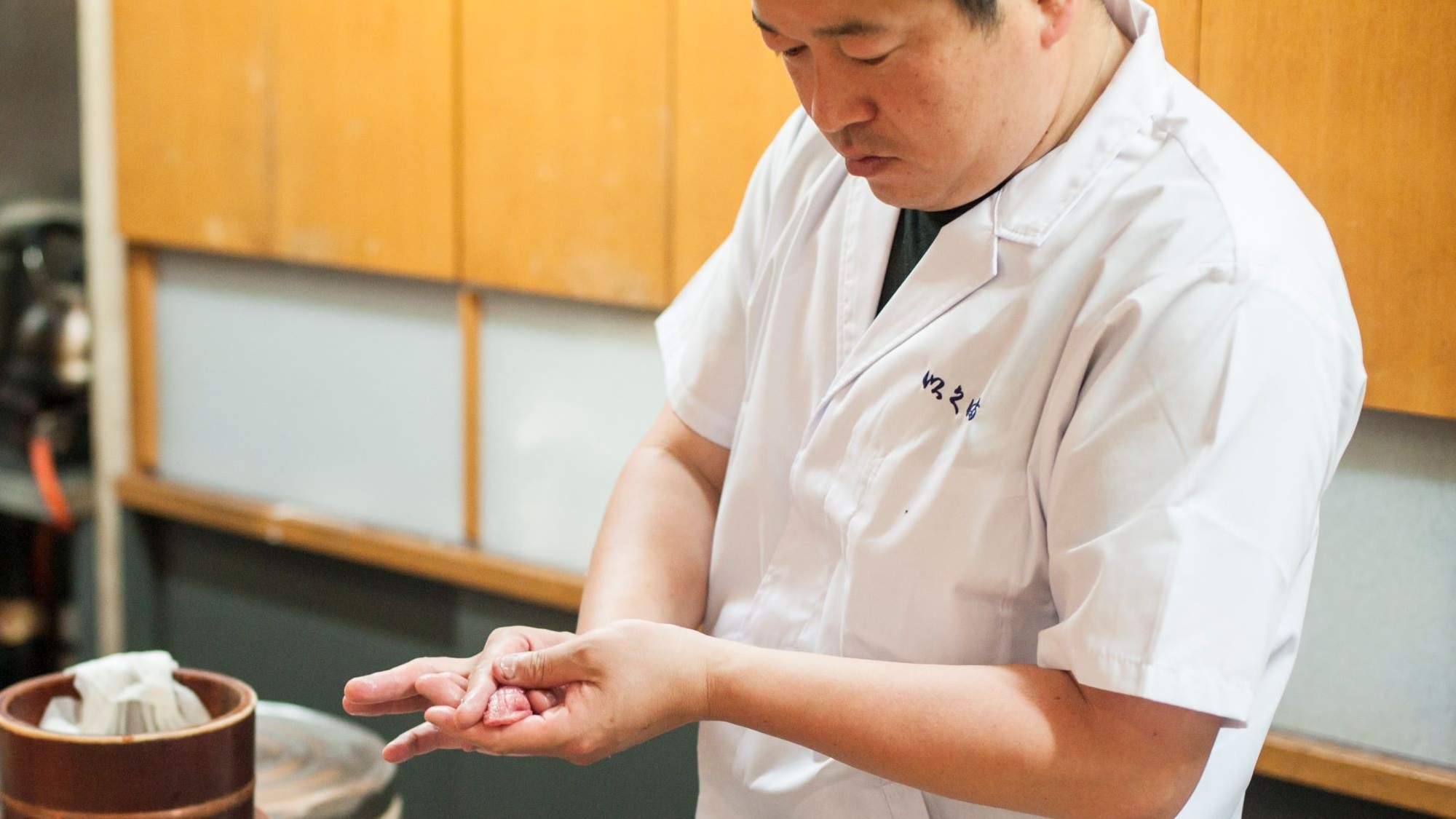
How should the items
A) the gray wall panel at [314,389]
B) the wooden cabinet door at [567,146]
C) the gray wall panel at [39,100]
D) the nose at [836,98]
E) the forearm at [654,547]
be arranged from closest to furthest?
1. the nose at [836,98]
2. the forearm at [654,547]
3. the wooden cabinet door at [567,146]
4. the gray wall panel at [314,389]
5. the gray wall panel at [39,100]

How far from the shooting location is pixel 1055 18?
1020 millimetres

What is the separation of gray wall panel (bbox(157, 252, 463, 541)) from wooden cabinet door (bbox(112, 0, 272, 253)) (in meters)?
0.11

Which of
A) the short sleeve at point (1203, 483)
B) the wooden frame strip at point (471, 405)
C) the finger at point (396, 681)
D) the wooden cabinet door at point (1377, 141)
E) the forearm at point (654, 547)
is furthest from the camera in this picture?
the wooden frame strip at point (471, 405)

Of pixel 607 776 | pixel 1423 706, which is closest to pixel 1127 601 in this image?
pixel 1423 706

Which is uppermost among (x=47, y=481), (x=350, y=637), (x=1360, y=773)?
(x=1360, y=773)

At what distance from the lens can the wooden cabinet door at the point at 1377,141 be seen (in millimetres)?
1535

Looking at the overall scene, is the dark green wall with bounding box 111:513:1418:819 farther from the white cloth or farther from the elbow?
the elbow

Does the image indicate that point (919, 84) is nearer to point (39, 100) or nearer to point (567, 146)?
point (567, 146)

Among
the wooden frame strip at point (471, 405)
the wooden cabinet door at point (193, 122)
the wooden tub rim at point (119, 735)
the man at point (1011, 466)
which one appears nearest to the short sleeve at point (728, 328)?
the man at point (1011, 466)

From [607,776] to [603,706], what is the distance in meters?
1.48

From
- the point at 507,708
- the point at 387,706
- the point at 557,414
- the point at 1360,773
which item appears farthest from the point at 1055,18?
the point at 557,414

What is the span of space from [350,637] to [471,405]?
593 millimetres

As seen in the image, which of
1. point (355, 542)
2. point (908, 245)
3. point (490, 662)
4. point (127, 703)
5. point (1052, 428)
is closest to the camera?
point (1052, 428)

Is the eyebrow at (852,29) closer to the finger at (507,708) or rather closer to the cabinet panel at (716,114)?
the finger at (507,708)
